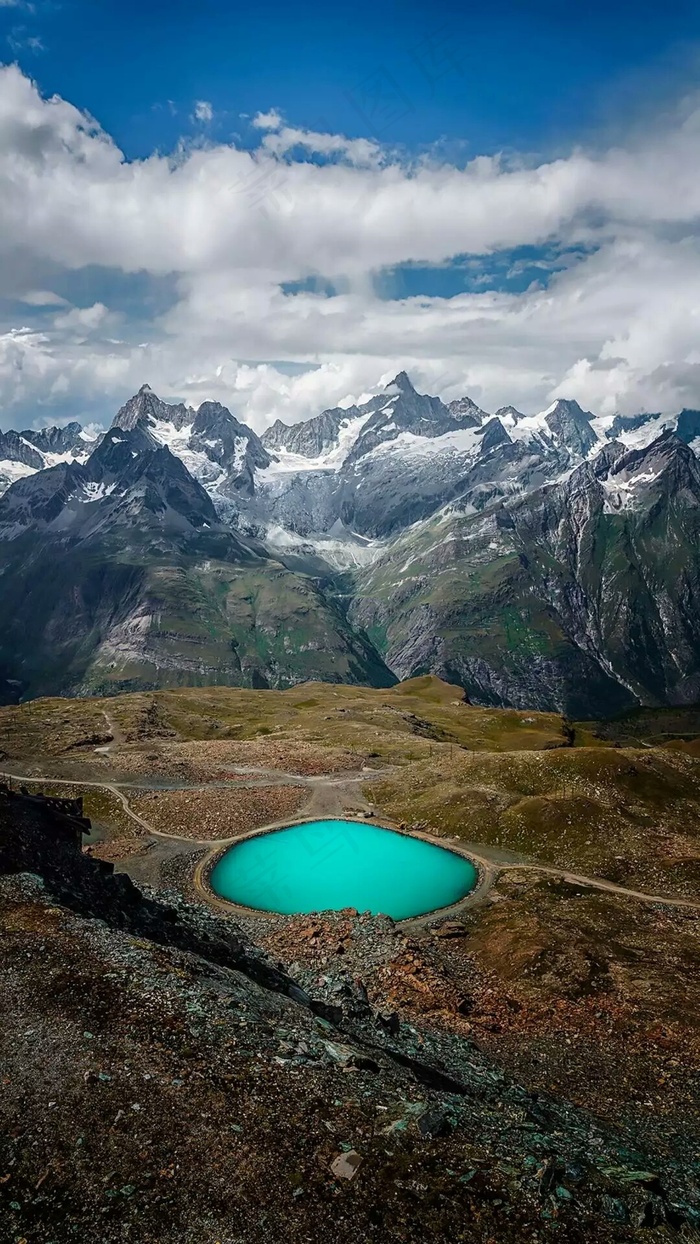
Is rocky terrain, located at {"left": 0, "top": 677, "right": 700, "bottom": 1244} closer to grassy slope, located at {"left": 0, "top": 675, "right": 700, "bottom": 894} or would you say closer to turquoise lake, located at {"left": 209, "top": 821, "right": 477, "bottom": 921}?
grassy slope, located at {"left": 0, "top": 675, "right": 700, "bottom": 894}

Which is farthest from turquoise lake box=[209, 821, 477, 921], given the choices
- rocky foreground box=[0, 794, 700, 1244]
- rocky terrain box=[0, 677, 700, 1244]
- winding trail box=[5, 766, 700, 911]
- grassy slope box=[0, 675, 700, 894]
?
rocky foreground box=[0, 794, 700, 1244]

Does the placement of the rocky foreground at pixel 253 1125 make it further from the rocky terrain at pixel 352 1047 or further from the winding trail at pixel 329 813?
the winding trail at pixel 329 813

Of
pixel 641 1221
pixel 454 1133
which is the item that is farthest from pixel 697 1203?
pixel 454 1133

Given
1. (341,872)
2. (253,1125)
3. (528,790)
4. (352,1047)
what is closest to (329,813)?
(341,872)

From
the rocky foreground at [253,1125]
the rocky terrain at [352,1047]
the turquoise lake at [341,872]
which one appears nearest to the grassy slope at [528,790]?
the rocky terrain at [352,1047]

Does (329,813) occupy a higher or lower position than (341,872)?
higher

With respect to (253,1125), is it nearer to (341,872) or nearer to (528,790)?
(341,872)

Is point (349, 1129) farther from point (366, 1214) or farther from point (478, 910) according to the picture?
point (478, 910)
